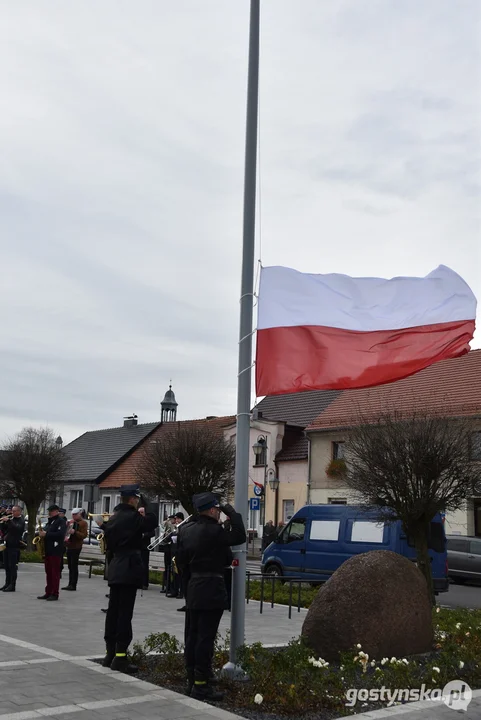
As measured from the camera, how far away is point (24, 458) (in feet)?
113

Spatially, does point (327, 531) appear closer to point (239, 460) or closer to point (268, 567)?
point (268, 567)

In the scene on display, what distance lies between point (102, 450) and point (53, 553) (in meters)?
48.4

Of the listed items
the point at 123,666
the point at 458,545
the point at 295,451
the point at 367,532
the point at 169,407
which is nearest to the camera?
the point at 123,666

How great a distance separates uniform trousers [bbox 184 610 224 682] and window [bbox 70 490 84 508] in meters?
54.6

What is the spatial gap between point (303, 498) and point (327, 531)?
20702 millimetres

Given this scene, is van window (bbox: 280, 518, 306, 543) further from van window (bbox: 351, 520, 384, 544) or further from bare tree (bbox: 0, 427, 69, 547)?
bare tree (bbox: 0, 427, 69, 547)

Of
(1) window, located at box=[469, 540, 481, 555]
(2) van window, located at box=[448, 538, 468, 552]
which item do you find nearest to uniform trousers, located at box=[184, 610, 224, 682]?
(1) window, located at box=[469, 540, 481, 555]

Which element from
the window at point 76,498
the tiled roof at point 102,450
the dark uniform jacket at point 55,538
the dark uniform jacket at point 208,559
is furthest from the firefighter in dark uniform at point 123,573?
the window at point 76,498

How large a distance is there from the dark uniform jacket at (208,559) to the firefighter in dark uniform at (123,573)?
1.01 metres

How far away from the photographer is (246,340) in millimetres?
8758

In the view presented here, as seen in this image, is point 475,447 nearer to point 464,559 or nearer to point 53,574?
point 464,559

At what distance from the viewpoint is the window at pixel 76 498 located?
6063cm

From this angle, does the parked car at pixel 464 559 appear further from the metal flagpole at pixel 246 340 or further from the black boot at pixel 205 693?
the black boot at pixel 205 693

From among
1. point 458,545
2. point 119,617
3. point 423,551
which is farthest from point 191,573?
point 458,545
